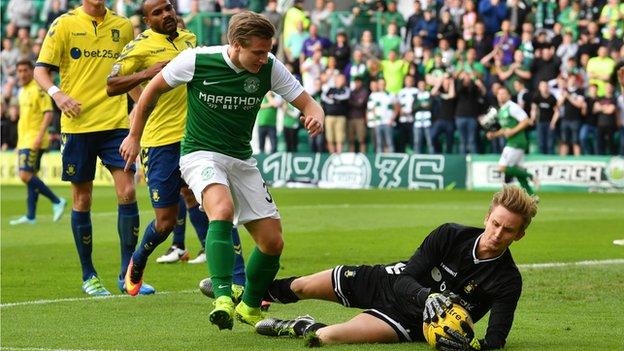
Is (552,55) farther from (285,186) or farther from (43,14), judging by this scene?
(43,14)

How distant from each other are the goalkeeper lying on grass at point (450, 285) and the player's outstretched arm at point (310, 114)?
1115mm

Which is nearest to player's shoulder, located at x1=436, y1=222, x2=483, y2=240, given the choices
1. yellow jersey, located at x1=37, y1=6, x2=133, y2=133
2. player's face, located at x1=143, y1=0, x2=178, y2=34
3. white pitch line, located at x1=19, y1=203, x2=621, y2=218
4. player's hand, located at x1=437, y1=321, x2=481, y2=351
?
player's hand, located at x1=437, y1=321, x2=481, y2=351

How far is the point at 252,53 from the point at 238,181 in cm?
91

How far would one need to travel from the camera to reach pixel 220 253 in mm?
8805

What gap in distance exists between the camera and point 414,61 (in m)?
30.5

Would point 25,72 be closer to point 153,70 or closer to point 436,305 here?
point 153,70

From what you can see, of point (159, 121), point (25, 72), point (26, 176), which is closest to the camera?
point (159, 121)

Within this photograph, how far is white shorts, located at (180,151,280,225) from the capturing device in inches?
358

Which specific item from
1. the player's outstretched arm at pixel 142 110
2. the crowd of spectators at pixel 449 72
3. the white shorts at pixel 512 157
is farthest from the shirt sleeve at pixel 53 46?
the crowd of spectators at pixel 449 72

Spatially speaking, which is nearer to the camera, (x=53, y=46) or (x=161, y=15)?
(x=161, y=15)

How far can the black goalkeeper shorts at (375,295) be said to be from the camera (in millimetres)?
8391

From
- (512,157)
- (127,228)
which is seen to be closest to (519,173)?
(512,157)

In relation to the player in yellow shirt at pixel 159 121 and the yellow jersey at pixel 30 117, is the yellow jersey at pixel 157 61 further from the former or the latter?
the yellow jersey at pixel 30 117

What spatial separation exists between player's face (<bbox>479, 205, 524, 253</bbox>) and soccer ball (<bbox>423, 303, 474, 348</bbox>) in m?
0.49
